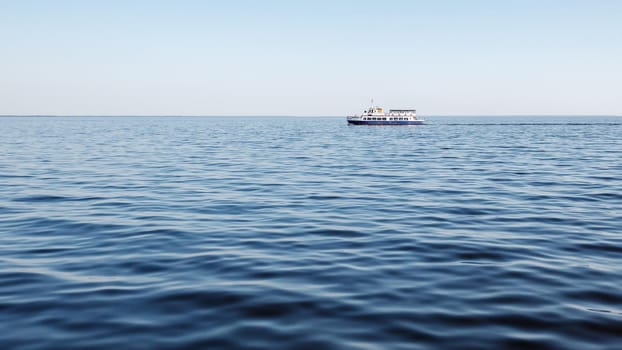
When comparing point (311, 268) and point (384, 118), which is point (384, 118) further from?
point (311, 268)

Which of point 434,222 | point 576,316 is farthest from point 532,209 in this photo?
point 576,316

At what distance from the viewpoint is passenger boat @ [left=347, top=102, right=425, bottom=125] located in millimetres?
121250

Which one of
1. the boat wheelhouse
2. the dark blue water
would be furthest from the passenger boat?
the dark blue water

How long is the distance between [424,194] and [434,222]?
5.07m

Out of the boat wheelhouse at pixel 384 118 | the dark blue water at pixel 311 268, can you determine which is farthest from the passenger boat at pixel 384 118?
the dark blue water at pixel 311 268

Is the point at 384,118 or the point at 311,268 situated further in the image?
the point at 384,118

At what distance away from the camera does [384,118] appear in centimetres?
12181

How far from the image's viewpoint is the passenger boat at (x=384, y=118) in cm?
12125

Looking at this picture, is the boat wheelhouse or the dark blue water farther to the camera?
the boat wheelhouse

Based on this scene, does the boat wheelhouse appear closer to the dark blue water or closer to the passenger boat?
the passenger boat

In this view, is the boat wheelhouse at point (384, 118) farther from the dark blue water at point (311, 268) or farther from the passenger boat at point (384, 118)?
the dark blue water at point (311, 268)

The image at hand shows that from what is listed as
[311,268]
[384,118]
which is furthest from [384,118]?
[311,268]

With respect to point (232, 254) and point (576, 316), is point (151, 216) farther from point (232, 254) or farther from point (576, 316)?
point (576, 316)

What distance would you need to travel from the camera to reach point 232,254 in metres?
9.55
